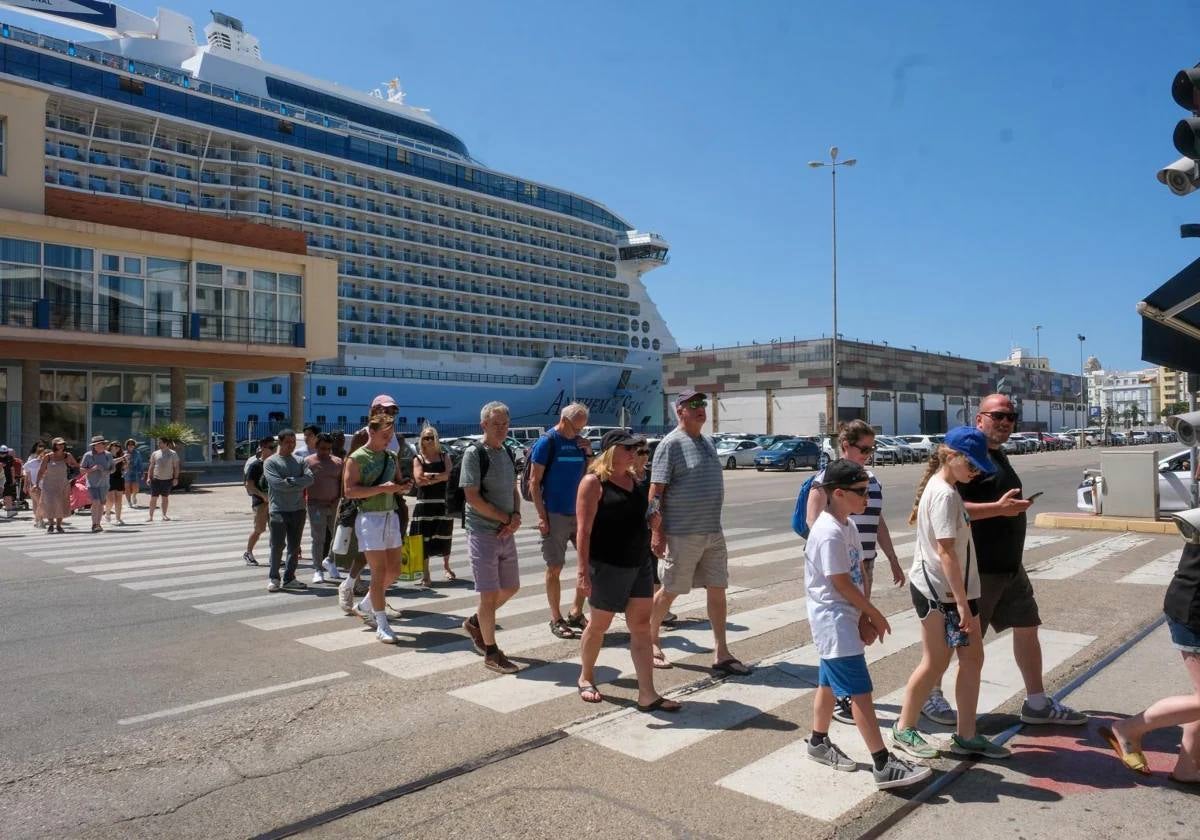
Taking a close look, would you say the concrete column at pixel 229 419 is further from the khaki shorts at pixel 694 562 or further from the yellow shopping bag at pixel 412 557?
the khaki shorts at pixel 694 562

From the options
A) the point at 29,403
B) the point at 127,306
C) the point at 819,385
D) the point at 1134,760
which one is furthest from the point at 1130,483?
the point at 819,385

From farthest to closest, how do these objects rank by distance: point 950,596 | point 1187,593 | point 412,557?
point 412,557, point 950,596, point 1187,593

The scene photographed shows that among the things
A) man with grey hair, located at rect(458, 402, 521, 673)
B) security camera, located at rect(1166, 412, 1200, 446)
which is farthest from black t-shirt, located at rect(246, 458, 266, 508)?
security camera, located at rect(1166, 412, 1200, 446)

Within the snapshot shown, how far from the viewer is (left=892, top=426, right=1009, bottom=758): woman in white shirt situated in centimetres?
387

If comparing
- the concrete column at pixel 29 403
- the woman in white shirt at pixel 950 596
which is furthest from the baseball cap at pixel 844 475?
the concrete column at pixel 29 403

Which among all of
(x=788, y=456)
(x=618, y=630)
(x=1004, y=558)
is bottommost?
(x=618, y=630)

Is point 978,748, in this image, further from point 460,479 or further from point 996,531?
point 460,479

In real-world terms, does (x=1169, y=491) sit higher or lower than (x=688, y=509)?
lower

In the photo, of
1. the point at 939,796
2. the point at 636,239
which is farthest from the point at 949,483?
the point at 636,239

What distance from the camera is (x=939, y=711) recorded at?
14.9 ft

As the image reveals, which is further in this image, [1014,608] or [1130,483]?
[1130,483]

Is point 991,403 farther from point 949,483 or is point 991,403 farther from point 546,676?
point 546,676

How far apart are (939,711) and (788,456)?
31576 mm

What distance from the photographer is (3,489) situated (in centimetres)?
1725
